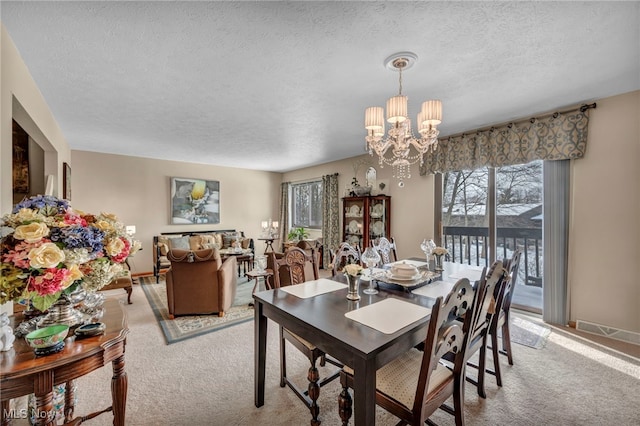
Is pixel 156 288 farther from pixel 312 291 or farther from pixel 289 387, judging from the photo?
pixel 312 291

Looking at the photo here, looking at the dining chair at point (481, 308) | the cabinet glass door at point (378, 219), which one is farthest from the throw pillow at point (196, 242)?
the dining chair at point (481, 308)

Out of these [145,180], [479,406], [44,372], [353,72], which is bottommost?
[479,406]

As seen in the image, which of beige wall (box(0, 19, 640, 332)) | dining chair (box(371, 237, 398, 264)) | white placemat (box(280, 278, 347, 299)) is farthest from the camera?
dining chair (box(371, 237, 398, 264))

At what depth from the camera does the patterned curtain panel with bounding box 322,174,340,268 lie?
5824 millimetres

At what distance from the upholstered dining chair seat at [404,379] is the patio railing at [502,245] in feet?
9.63

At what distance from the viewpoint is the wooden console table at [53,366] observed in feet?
3.31

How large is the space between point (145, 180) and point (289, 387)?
537 centimetres

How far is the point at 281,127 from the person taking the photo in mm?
3633

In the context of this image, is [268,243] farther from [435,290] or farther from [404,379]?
[404,379]

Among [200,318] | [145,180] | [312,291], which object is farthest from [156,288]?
[312,291]

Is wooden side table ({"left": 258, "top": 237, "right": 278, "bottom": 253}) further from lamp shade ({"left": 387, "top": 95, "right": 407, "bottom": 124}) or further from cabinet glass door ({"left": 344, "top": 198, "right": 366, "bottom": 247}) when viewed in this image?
lamp shade ({"left": 387, "top": 95, "right": 407, "bottom": 124})

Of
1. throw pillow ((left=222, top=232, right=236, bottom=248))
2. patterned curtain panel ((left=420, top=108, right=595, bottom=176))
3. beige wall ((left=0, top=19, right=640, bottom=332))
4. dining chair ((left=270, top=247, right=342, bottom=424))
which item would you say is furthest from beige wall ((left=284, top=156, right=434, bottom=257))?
throw pillow ((left=222, top=232, right=236, bottom=248))

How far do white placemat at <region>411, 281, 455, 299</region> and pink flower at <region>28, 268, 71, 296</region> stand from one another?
6.37ft

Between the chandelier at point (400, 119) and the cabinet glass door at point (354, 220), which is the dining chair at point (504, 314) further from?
the cabinet glass door at point (354, 220)
